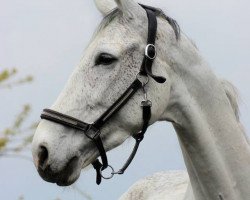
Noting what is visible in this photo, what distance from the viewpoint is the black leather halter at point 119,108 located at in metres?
4.03

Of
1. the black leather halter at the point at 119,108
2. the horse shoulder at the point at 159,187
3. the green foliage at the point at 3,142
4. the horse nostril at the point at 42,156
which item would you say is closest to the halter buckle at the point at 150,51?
the black leather halter at the point at 119,108

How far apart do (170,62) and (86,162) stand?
81cm

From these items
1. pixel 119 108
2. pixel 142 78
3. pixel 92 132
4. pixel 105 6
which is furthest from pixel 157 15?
pixel 92 132

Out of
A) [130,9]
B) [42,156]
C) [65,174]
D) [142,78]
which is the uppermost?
[130,9]

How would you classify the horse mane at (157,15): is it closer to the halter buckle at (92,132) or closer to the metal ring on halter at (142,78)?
the metal ring on halter at (142,78)

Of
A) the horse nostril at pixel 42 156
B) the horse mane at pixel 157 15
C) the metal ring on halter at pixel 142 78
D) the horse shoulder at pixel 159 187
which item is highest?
the horse mane at pixel 157 15

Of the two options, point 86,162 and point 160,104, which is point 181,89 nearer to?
point 160,104

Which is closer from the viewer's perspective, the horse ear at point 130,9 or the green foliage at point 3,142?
the green foliage at point 3,142

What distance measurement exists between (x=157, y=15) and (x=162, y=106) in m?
0.62

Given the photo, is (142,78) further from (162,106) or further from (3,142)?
(3,142)

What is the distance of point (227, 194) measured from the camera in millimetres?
4348

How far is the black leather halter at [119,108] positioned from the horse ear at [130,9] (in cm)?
7

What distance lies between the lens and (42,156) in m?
3.92

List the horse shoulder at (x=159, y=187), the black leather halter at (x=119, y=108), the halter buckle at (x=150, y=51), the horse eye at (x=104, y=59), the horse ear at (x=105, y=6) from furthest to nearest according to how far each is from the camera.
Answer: the horse shoulder at (x=159, y=187) < the horse ear at (x=105, y=6) < the halter buckle at (x=150, y=51) < the horse eye at (x=104, y=59) < the black leather halter at (x=119, y=108)
